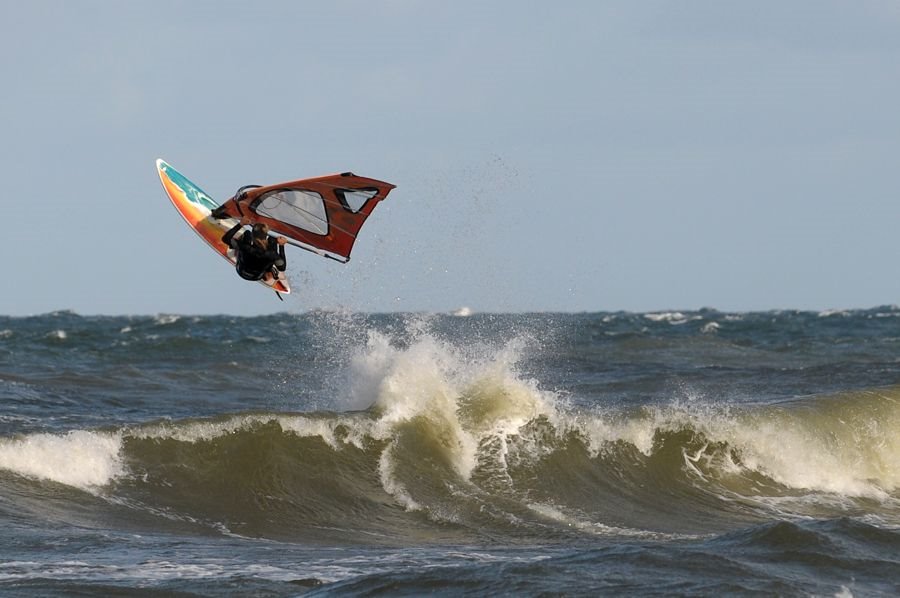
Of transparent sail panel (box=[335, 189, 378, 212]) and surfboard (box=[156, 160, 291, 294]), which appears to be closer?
transparent sail panel (box=[335, 189, 378, 212])

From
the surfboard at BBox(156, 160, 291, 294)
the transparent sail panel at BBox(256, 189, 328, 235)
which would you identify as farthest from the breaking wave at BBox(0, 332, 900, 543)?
the transparent sail panel at BBox(256, 189, 328, 235)

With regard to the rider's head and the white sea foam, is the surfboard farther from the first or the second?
the white sea foam

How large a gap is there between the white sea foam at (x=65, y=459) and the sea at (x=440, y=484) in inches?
0.9

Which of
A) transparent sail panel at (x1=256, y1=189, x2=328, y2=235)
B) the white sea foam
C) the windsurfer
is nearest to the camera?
the white sea foam

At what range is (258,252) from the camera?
1175 cm

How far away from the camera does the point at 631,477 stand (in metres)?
12.9

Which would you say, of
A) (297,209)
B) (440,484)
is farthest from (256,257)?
(440,484)

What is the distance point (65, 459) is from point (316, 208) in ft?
11.2

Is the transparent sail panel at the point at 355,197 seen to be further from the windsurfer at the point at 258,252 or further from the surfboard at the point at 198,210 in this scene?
the surfboard at the point at 198,210

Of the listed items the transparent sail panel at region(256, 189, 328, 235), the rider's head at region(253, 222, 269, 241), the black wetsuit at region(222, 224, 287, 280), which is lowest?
the black wetsuit at region(222, 224, 287, 280)

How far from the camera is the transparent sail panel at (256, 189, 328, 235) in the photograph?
12.3m

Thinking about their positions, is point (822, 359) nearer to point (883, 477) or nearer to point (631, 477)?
point (883, 477)

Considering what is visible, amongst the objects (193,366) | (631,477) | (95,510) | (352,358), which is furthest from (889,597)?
(193,366)

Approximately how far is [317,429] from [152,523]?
284cm
